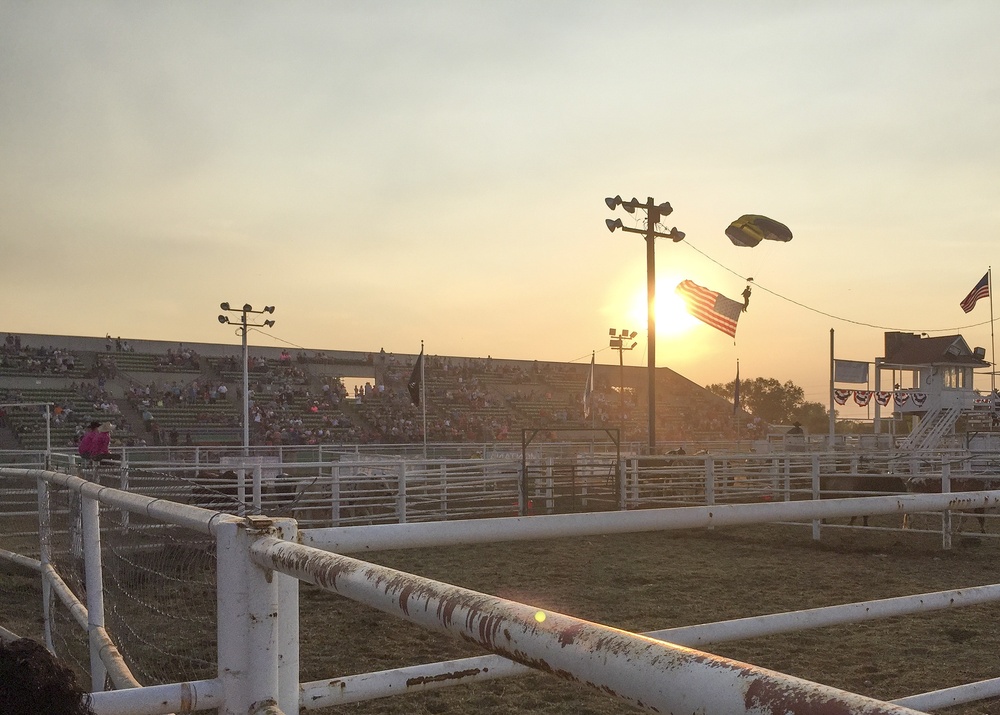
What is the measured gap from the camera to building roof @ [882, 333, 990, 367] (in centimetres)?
4772

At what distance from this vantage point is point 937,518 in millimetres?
16281

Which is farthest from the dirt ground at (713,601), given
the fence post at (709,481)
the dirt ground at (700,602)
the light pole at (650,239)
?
the light pole at (650,239)

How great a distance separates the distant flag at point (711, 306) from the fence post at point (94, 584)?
21.6 metres

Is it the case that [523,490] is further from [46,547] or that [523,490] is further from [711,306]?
[46,547]

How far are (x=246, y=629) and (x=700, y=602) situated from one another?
766 centimetres

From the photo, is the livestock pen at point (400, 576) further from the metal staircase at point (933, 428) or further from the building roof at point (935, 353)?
the building roof at point (935, 353)

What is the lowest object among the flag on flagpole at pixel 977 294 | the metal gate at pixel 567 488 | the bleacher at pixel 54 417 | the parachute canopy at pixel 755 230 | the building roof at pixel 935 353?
the metal gate at pixel 567 488

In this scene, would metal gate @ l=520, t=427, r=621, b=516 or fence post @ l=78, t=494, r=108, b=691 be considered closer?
fence post @ l=78, t=494, r=108, b=691

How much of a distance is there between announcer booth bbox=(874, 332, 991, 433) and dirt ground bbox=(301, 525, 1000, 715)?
34.7 m

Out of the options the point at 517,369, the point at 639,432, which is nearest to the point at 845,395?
the point at 639,432

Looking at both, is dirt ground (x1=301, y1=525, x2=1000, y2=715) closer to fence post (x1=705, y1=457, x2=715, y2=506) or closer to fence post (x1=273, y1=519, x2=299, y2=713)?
fence post (x1=705, y1=457, x2=715, y2=506)

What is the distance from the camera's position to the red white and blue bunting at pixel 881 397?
4228 centimetres

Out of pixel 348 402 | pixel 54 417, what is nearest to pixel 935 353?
pixel 348 402

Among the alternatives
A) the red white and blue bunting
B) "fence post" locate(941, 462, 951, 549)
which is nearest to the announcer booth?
the red white and blue bunting
